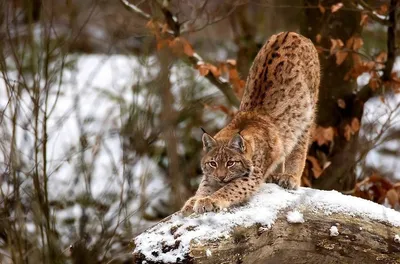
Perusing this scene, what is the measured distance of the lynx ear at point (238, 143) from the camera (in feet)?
17.2

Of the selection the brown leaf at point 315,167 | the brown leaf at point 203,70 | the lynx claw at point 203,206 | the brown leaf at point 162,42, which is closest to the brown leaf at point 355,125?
the brown leaf at point 315,167

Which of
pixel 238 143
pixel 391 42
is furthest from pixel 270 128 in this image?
pixel 391 42

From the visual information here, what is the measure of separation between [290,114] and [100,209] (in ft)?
5.67

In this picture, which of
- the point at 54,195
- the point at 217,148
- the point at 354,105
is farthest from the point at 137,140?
the point at 354,105

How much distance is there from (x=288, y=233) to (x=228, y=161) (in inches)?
38.4

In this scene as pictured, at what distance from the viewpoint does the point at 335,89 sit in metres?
8.05

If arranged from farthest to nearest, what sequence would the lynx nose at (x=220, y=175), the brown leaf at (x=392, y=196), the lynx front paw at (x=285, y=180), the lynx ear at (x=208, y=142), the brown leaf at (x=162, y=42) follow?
the brown leaf at (x=392, y=196) → the brown leaf at (x=162, y=42) → the lynx front paw at (x=285, y=180) → the lynx ear at (x=208, y=142) → the lynx nose at (x=220, y=175)

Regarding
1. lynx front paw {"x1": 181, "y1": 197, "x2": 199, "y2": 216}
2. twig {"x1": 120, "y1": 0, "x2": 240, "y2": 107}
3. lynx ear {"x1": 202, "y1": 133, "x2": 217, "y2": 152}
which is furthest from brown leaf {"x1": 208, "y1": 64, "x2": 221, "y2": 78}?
lynx front paw {"x1": 181, "y1": 197, "x2": 199, "y2": 216}

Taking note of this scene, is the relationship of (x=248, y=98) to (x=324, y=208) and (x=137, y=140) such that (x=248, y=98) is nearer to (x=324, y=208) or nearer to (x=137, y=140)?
(x=137, y=140)

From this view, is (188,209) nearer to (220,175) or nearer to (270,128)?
(220,175)

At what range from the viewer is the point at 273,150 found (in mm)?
5707

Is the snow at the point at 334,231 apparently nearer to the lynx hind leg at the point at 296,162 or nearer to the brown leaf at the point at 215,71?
the lynx hind leg at the point at 296,162

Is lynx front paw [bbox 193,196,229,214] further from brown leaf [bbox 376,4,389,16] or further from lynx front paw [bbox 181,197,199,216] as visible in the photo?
brown leaf [bbox 376,4,389,16]

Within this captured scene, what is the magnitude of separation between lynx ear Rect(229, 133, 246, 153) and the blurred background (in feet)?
1.40
